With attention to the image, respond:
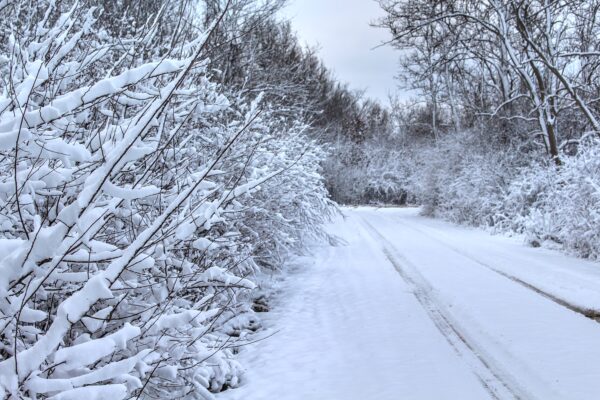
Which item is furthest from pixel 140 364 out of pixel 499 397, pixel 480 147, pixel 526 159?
pixel 480 147

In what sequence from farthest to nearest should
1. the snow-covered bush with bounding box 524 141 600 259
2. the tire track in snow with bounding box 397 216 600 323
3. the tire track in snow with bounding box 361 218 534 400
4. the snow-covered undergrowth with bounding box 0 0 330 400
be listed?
the snow-covered bush with bounding box 524 141 600 259 → the tire track in snow with bounding box 397 216 600 323 → the tire track in snow with bounding box 361 218 534 400 → the snow-covered undergrowth with bounding box 0 0 330 400

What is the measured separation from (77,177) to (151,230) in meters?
0.88

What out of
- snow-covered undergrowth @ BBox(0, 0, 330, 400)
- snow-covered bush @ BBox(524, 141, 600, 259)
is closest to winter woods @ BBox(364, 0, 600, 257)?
snow-covered bush @ BBox(524, 141, 600, 259)

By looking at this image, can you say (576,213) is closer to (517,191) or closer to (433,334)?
(517,191)

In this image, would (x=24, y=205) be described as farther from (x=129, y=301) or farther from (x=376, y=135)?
(x=376, y=135)

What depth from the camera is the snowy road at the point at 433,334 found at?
13.5 ft

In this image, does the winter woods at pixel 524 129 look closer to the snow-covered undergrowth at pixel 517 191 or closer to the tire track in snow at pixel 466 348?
the snow-covered undergrowth at pixel 517 191

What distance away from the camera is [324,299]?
24.7 feet

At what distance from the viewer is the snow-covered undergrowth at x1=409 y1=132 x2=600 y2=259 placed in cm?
1118

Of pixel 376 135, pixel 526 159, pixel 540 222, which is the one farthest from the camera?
pixel 376 135

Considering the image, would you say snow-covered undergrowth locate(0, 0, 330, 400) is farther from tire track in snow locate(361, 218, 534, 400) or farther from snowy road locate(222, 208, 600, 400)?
tire track in snow locate(361, 218, 534, 400)

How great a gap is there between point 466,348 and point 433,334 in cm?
52

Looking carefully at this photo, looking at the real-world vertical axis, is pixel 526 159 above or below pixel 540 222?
above

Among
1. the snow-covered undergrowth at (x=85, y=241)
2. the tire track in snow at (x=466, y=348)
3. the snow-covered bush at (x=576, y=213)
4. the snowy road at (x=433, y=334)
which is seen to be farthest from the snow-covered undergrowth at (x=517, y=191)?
the snow-covered undergrowth at (x=85, y=241)
